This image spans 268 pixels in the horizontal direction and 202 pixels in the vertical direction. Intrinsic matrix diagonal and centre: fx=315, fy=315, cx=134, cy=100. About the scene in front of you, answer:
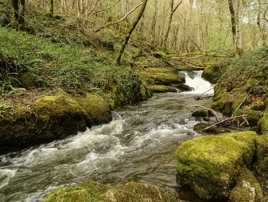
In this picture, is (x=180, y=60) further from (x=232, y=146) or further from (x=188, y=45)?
(x=188, y=45)

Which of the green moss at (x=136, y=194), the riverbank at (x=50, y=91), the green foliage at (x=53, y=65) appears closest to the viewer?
the green moss at (x=136, y=194)

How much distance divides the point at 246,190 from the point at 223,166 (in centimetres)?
50

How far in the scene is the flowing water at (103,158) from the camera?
6148mm

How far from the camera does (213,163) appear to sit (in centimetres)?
519

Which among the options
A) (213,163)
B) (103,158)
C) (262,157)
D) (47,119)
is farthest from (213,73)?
(213,163)

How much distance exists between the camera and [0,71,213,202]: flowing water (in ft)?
20.2

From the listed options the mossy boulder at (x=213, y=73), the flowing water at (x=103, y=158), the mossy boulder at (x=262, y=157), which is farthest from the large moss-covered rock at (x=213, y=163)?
the mossy boulder at (x=213, y=73)

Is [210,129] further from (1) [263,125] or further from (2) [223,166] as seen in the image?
(2) [223,166]

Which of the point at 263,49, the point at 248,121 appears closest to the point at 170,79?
the point at 263,49

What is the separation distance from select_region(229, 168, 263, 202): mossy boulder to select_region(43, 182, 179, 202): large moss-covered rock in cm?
101

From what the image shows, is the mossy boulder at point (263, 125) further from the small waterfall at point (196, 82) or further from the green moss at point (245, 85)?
the small waterfall at point (196, 82)

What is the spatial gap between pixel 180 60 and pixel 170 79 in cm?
821

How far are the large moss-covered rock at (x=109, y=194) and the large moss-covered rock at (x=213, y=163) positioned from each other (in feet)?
2.40

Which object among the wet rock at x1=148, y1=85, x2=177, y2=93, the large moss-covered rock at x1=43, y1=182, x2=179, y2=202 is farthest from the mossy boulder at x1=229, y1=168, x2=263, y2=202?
the wet rock at x1=148, y1=85, x2=177, y2=93
